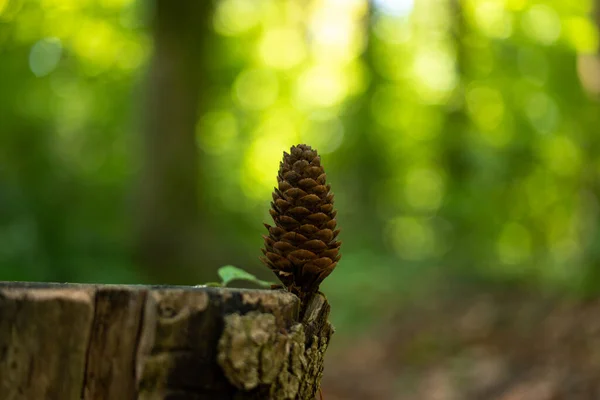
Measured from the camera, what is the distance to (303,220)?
1815 millimetres

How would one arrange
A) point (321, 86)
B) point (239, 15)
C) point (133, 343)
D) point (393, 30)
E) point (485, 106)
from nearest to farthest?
1. point (133, 343)
2. point (485, 106)
3. point (239, 15)
4. point (393, 30)
5. point (321, 86)

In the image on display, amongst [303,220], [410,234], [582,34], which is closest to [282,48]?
[410,234]

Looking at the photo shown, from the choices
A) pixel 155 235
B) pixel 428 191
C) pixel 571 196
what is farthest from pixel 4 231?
pixel 428 191

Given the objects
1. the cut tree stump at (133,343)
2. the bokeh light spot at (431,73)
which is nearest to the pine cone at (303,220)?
the cut tree stump at (133,343)

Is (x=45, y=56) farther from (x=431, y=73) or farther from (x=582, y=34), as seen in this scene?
(x=431, y=73)

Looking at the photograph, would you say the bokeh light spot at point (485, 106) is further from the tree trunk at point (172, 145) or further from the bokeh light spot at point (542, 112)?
the tree trunk at point (172, 145)

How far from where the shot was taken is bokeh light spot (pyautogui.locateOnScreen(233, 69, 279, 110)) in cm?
1611

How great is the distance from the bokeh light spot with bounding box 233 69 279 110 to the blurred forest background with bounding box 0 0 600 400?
0.07 m

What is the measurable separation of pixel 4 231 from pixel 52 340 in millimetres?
5027

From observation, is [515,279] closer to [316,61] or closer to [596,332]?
[596,332]

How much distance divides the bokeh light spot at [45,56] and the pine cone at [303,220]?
882cm

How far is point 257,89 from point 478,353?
1185cm

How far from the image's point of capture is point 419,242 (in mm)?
15680

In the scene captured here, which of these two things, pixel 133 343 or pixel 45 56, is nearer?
pixel 133 343
